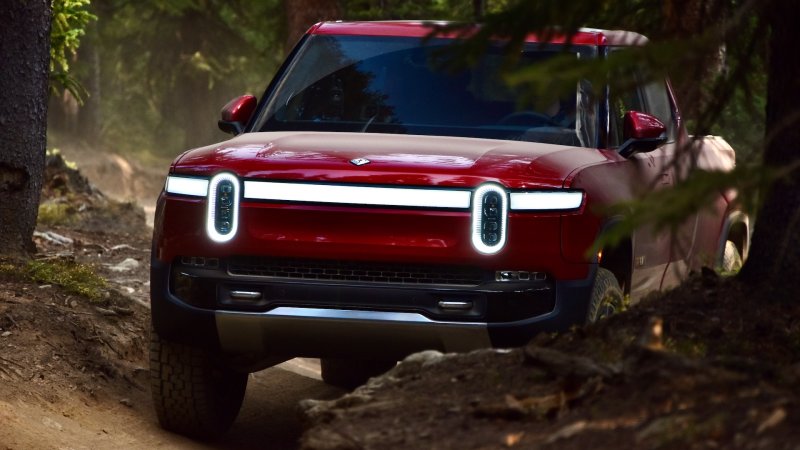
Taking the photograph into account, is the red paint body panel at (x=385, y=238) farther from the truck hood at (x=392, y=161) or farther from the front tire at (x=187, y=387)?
the front tire at (x=187, y=387)

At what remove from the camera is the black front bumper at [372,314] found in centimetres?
612

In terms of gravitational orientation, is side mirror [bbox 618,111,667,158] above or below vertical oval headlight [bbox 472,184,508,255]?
above

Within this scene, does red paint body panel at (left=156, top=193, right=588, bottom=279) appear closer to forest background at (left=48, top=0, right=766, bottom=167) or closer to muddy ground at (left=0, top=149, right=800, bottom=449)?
muddy ground at (left=0, top=149, right=800, bottom=449)

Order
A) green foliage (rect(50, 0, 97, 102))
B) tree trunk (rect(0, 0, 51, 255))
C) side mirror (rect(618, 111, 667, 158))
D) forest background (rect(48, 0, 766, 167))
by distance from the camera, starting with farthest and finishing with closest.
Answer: forest background (rect(48, 0, 766, 167)) → green foliage (rect(50, 0, 97, 102)) → tree trunk (rect(0, 0, 51, 255)) → side mirror (rect(618, 111, 667, 158))

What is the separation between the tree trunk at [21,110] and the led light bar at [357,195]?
3577 millimetres

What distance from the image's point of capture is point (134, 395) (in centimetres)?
798

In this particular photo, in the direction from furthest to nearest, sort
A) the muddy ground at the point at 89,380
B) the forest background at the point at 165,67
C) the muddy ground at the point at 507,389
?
1. the forest background at the point at 165,67
2. the muddy ground at the point at 89,380
3. the muddy ground at the point at 507,389

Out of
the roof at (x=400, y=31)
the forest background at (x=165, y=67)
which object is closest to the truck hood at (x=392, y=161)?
the roof at (x=400, y=31)

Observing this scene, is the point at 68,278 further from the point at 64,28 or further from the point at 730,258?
the point at 730,258

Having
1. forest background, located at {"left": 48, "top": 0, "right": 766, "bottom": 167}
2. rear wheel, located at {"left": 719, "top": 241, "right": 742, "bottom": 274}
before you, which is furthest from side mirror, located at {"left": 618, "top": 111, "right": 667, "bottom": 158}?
forest background, located at {"left": 48, "top": 0, "right": 766, "bottom": 167}

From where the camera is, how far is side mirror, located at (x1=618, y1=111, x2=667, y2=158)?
7.22m

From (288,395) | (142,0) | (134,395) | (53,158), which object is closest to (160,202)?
(134,395)

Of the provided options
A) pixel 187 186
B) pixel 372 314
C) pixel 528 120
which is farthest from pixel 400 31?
pixel 372 314

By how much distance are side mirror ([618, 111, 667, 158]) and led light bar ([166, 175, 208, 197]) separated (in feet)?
7.23
